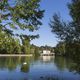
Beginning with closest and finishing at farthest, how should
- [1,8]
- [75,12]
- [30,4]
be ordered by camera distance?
[1,8] → [30,4] → [75,12]

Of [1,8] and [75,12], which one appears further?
[75,12]

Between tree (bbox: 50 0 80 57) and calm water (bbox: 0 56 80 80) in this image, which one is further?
calm water (bbox: 0 56 80 80)

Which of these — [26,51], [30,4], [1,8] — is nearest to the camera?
[1,8]

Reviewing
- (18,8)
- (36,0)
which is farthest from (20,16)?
(36,0)

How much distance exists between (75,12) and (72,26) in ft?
4.84

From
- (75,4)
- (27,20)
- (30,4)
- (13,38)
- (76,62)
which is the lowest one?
(76,62)

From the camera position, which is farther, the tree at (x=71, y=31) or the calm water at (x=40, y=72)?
the calm water at (x=40, y=72)

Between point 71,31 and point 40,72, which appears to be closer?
point 71,31

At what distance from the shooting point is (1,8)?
15.1 metres

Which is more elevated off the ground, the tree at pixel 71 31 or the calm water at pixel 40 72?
the tree at pixel 71 31

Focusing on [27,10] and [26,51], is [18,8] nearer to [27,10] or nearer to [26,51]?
[27,10]

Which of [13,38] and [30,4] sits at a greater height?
[30,4]

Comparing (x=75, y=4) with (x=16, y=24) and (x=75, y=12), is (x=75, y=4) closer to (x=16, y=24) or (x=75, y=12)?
(x=75, y=12)

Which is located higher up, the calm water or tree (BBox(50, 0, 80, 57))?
tree (BBox(50, 0, 80, 57))
